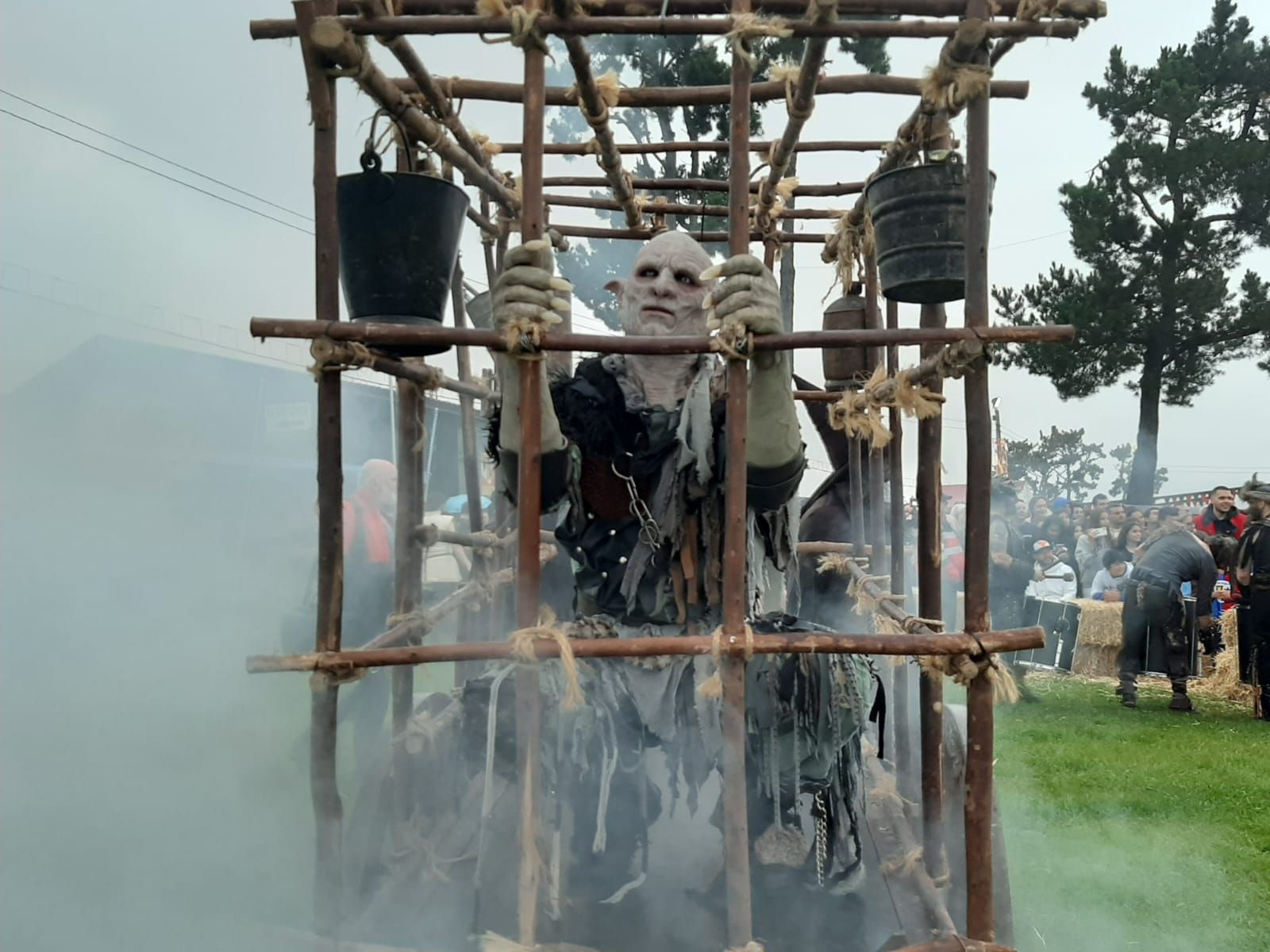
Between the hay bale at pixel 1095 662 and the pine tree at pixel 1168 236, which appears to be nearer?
the hay bale at pixel 1095 662

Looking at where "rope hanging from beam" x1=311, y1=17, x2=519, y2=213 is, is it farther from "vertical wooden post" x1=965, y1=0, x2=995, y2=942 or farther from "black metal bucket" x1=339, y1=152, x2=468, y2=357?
"vertical wooden post" x1=965, y1=0, x2=995, y2=942

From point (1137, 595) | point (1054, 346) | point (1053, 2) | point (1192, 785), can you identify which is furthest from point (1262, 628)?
point (1054, 346)

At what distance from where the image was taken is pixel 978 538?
221 cm

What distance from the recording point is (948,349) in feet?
7.13

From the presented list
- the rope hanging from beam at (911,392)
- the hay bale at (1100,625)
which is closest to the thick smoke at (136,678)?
the rope hanging from beam at (911,392)

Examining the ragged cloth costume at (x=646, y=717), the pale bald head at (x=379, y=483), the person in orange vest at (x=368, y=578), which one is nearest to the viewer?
the ragged cloth costume at (x=646, y=717)

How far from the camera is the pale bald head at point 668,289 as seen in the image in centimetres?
314

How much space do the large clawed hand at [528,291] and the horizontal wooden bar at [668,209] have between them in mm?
1948

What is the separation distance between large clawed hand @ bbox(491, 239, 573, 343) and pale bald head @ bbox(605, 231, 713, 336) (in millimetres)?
980

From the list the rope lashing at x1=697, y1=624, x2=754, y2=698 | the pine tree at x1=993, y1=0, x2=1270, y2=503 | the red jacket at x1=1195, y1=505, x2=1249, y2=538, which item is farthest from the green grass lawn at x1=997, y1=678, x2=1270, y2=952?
the pine tree at x1=993, y1=0, x2=1270, y2=503

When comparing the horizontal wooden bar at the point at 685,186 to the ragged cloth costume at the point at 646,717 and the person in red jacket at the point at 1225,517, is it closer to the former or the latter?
the ragged cloth costume at the point at 646,717

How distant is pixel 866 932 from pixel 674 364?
1.83m

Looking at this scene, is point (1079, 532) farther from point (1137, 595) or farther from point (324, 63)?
point (324, 63)

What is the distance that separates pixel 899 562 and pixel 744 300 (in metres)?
1.96
